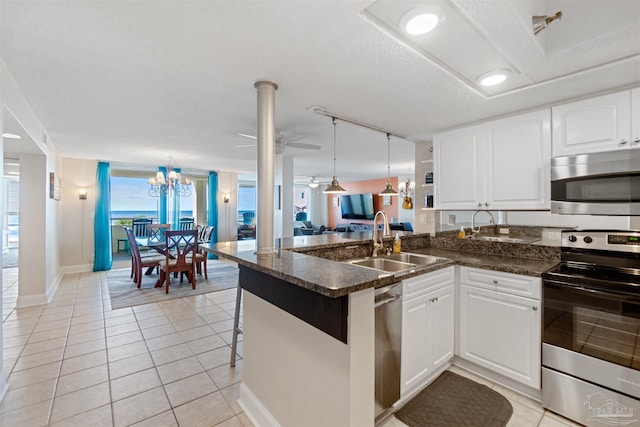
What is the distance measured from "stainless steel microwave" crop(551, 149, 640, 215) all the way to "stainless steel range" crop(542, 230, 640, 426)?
0.21 metres

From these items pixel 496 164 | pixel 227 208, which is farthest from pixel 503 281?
pixel 227 208

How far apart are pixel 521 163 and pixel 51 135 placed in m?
5.86

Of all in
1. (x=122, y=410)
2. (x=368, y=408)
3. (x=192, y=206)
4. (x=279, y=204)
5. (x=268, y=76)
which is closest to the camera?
(x=368, y=408)

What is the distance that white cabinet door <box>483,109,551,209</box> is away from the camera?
240cm

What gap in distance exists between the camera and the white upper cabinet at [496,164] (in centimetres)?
242

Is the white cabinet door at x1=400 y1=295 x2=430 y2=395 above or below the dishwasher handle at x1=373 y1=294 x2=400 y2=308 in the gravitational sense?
below

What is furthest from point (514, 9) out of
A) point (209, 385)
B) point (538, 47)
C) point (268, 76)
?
point (209, 385)

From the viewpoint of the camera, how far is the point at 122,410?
6.22 ft

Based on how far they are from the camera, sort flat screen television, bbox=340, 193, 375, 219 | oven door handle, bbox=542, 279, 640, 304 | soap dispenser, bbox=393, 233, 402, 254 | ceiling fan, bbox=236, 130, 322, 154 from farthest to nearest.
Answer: flat screen television, bbox=340, 193, 375, 219 → ceiling fan, bbox=236, 130, 322, 154 → soap dispenser, bbox=393, 233, 402, 254 → oven door handle, bbox=542, 279, 640, 304

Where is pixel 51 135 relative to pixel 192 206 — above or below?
above

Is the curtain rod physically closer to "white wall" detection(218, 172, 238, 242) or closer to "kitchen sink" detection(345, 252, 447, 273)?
"kitchen sink" detection(345, 252, 447, 273)

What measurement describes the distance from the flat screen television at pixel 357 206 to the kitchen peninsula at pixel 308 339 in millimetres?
7556

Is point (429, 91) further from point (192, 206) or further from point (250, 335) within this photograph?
point (192, 206)

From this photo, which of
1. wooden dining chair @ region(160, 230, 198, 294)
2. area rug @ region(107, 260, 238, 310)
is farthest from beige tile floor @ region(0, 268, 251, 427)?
wooden dining chair @ region(160, 230, 198, 294)
